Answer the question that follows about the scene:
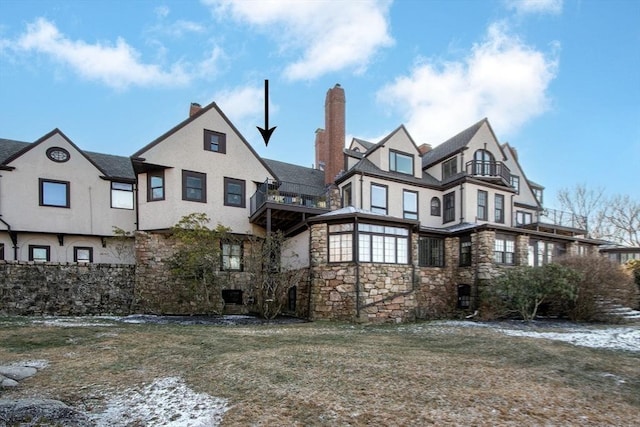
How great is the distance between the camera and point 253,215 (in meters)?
18.1

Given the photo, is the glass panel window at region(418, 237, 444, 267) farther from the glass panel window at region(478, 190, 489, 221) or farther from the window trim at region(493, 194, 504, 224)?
the window trim at region(493, 194, 504, 224)

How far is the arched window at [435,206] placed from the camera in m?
22.1

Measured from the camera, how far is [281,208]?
16422 mm

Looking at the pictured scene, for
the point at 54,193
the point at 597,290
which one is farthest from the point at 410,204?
the point at 54,193

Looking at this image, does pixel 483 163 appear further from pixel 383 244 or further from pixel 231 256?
pixel 231 256

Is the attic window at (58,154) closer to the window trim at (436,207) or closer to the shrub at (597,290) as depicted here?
the window trim at (436,207)

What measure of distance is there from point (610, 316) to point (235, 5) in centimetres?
1753

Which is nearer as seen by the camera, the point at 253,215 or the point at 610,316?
the point at 610,316

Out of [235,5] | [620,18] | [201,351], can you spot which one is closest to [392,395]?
[201,351]

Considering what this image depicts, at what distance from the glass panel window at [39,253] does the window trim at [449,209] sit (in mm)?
20835

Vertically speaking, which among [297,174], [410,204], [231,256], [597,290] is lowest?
[597,290]

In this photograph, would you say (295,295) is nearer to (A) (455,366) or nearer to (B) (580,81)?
(A) (455,366)

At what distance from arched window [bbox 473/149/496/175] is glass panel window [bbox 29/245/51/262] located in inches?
904

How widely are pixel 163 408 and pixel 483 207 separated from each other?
68.6 ft
